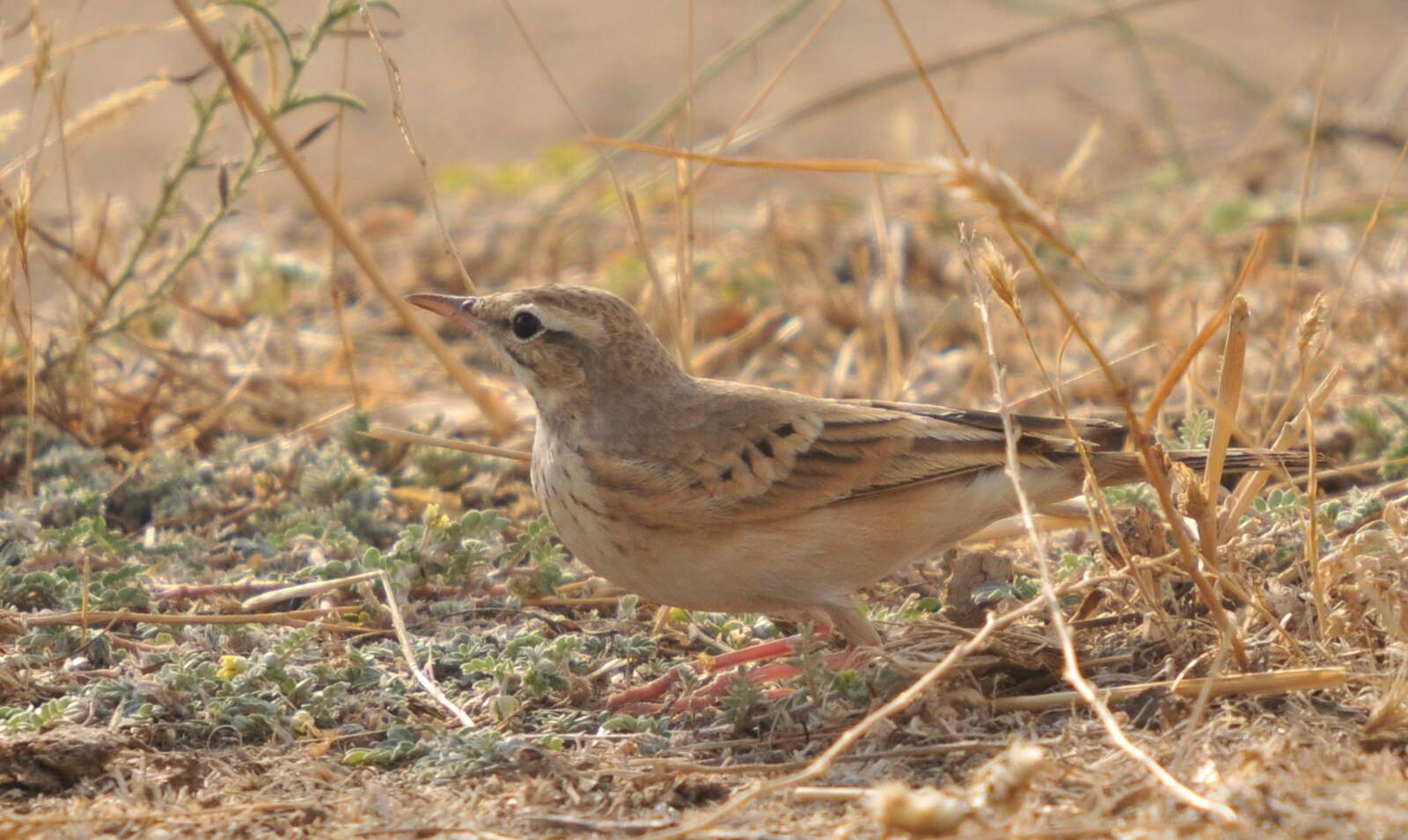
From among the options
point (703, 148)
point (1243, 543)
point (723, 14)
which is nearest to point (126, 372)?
point (703, 148)

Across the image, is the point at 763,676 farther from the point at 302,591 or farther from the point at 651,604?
the point at 302,591

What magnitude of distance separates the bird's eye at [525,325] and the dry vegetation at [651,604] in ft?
1.46

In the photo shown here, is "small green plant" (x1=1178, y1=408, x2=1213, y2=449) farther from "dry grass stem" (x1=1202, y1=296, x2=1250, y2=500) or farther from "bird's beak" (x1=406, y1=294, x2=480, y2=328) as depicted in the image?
"bird's beak" (x1=406, y1=294, x2=480, y2=328)

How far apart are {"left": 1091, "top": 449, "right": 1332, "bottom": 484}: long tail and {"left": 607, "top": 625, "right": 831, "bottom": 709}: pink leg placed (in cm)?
103

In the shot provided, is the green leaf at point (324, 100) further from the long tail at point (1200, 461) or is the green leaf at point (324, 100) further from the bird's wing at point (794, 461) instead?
the long tail at point (1200, 461)

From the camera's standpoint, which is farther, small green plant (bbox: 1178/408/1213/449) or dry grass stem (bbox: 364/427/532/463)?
dry grass stem (bbox: 364/427/532/463)

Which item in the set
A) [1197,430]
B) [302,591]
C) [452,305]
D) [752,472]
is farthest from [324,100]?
[1197,430]

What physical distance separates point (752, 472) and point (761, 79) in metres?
9.05

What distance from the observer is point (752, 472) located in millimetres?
5031

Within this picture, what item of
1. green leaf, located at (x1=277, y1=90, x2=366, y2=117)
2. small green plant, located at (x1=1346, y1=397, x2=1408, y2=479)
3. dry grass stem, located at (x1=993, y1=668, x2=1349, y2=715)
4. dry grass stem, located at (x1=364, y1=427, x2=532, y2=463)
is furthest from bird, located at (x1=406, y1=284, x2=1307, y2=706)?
small green plant, located at (x1=1346, y1=397, x2=1408, y2=479)

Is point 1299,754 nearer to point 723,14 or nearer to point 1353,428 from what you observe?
point 1353,428

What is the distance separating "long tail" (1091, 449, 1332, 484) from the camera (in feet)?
15.7

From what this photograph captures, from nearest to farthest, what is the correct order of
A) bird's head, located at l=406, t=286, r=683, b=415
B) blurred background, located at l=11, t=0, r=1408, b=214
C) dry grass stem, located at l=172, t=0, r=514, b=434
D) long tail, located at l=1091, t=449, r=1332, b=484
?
dry grass stem, located at l=172, t=0, r=514, b=434
long tail, located at l=1091, t=449, r=1332, b=484
bird's head, located at l=406, t=286, r=683, b=415
blurred background, located at l=11, t=0, r=1408, b=214

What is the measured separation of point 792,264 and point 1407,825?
20.7 ft
